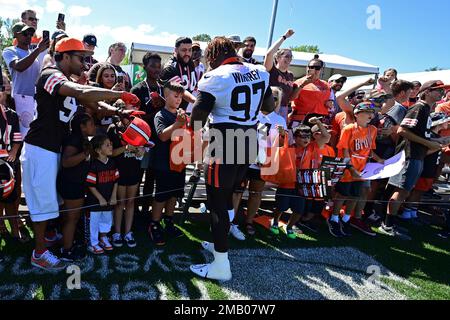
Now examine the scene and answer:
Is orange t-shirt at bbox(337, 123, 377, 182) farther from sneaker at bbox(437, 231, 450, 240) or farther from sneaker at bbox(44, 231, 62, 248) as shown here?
sneaker at bbox(44, 231, 62, 248)

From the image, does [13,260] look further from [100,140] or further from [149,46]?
[149,46]

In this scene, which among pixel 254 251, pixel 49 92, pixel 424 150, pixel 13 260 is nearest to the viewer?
pixel 49 92

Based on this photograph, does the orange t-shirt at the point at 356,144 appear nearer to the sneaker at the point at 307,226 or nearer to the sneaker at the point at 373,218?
the sneaker at the point at 307,226

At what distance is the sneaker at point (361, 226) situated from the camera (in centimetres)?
489

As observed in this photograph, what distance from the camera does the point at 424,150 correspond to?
4828 mm

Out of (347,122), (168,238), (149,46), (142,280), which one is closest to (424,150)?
(347,122)

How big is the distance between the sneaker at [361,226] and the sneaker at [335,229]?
15.8 inches

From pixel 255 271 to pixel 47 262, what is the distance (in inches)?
80.5

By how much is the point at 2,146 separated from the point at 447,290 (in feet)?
16.0

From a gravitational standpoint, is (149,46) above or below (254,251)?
above

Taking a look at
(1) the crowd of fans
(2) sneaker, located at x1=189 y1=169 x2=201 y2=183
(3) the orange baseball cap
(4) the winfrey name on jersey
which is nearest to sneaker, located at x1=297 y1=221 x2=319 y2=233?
(1) the crowd of fans

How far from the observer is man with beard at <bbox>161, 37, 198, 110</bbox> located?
441cm

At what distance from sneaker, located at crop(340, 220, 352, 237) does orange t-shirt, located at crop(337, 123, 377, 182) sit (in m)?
0.75

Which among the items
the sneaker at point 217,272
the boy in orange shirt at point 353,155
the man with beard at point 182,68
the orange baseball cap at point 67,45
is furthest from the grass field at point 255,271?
the orange baseball cap at point 67,45
